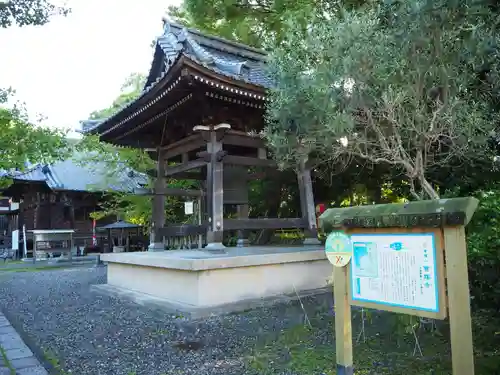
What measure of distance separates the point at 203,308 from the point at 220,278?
563mm

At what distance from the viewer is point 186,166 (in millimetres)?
8570

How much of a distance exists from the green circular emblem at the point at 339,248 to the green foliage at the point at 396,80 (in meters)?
2.13

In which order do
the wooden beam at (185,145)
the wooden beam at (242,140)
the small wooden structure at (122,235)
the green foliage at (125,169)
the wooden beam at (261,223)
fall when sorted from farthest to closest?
the small wooden structure at (122,235)
the green foliage at (125,169)
the wooden beam at (185,145)
the wooden beam at (242,140)
the wooden beam at (261,223)

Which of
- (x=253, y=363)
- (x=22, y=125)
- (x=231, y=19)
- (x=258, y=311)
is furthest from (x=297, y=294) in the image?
(x=231, y=19)

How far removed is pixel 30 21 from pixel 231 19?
22.3ft

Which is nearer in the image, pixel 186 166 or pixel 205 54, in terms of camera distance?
pixel 205 54

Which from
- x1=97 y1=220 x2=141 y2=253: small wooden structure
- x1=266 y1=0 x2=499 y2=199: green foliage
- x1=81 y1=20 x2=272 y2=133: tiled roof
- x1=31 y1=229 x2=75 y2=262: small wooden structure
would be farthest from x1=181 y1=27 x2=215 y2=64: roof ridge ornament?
x1=97 y1=220 x2=141 y2=253: small wooden structure

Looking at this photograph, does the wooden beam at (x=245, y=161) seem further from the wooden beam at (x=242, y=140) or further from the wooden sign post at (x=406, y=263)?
the wooden sign post at (x=406, y=263)

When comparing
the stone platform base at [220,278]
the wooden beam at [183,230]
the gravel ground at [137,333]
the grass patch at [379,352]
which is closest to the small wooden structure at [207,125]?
the wooden beam at [183,230]

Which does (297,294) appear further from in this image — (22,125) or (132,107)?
(22,125)

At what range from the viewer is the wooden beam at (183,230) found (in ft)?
27.2

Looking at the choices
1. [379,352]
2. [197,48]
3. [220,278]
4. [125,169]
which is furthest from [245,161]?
[125,169]

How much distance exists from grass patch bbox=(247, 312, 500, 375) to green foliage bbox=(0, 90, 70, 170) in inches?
277

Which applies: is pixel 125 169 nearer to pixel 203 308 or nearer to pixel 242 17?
pixel 242 17
